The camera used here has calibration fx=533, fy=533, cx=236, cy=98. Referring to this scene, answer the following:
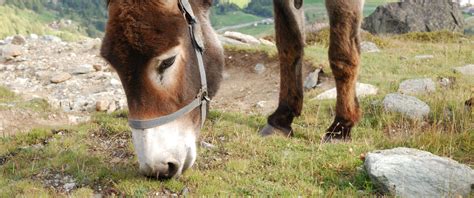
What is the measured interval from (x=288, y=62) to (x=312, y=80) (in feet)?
12.6

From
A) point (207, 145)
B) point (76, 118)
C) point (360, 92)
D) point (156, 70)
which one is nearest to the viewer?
point (156, 70)

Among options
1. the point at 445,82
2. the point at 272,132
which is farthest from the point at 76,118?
the point at 445,82

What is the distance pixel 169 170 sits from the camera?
4.02 m

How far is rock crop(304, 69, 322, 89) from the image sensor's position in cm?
1020

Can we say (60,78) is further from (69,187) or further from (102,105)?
(69,187)

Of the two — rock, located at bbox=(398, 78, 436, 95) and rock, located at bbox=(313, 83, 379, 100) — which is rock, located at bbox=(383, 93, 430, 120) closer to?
rock, located at bbox=(313, 83, 379, 100)

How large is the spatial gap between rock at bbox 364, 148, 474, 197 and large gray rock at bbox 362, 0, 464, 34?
74.5 feet

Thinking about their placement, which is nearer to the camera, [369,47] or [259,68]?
[259,68]

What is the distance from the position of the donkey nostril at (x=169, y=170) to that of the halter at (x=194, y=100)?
34 centimetres

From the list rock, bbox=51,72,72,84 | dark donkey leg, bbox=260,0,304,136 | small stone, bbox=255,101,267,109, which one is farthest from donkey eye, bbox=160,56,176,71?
rock, bbox=51,72,72,84

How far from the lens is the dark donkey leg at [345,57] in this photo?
5707 mm

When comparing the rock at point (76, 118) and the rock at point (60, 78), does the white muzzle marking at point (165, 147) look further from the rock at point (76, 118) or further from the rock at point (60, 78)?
the rock at point (60, 78)

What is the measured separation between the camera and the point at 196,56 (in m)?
4.12

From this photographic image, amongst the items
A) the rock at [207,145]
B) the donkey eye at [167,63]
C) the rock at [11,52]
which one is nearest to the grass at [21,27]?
the rock at [11,52]
